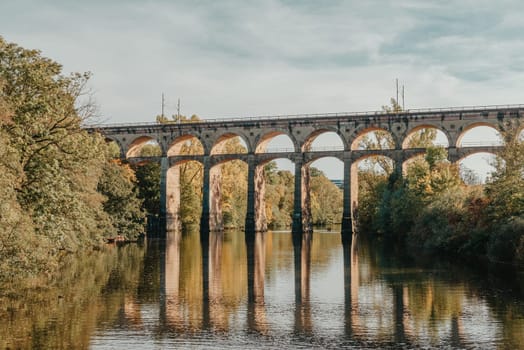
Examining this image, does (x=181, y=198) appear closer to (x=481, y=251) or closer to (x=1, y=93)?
(x=481, y=251)

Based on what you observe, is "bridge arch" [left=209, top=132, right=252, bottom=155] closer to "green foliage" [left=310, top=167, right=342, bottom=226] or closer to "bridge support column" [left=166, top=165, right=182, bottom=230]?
"bridge support column" [left=166, top=165, right=182, bottom=230]

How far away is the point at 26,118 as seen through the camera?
73.0 feet

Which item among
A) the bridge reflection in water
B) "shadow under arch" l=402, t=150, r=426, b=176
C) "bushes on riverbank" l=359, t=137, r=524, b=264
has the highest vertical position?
"shadow under arch" l=402, t=150, r=426, b=176

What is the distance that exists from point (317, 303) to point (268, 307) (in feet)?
5.18

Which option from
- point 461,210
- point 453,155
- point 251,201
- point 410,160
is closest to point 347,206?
point 410,160

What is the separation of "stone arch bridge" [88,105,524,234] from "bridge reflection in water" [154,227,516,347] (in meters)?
27.4

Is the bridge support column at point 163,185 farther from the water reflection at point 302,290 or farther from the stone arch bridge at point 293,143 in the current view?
the water reflection at point 302,290

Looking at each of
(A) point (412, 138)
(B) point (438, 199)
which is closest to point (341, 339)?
(B) point (438, 199)

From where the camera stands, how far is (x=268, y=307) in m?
19.5

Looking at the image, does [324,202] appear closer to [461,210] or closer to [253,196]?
[253,196]

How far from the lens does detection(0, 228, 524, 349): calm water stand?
49.4 feet

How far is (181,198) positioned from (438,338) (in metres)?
56.7

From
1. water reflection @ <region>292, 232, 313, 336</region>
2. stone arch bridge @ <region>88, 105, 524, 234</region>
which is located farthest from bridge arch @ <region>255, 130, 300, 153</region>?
water reflection @ <region>292, 232, 313, 336</region>

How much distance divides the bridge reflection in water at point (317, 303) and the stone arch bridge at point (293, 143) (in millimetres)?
27434
